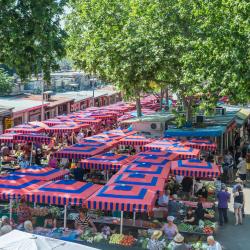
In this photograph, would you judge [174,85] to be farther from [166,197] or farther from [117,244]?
[117,244]

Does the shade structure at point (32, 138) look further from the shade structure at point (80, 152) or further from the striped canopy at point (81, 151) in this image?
the shade structure at point (80, 152)

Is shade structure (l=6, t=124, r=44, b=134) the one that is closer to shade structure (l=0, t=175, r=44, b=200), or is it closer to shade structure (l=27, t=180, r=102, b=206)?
shade structure (l=0, t=175, r=44, b=200)

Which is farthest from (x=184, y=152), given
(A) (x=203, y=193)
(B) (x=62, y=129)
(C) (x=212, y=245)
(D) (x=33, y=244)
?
(D) (x=33, y=244)

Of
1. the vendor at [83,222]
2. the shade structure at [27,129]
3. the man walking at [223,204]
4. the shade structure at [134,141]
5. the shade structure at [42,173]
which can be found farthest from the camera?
the shade structure at [27,129]

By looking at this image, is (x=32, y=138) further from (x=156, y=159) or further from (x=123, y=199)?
(x=123, y=199)

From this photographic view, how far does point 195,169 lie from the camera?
1616 cm

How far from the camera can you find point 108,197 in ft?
40.8

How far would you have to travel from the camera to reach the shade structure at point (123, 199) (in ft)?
39.5

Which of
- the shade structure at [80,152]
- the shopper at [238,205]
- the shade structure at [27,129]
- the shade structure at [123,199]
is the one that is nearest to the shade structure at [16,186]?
the shade structure at [123,199]

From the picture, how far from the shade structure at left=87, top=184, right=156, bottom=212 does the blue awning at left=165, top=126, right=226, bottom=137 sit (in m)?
12.1

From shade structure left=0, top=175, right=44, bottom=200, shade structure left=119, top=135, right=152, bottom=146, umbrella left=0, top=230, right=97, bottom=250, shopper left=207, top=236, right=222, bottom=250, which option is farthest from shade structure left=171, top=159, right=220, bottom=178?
umbrella left=0, top=230, right=97, bottom=250

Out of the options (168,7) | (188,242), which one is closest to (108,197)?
(188,242)

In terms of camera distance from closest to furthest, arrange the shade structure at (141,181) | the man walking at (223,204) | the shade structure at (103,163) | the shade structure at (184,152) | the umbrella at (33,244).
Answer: the umbrella at (33,244) < the shade structure at (141,181) < the man walking at (223,204) < the shade structure at (103,163) < the shade structure at (184,152)

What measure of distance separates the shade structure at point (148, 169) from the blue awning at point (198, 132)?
27.6ft
